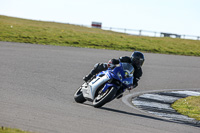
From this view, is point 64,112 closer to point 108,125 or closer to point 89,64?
point 108,125

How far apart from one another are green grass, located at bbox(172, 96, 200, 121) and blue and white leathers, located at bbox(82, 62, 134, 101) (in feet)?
5.88

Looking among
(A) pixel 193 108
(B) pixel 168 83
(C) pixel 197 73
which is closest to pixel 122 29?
(C) pixel 197 73

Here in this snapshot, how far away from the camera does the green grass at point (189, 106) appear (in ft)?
33.0

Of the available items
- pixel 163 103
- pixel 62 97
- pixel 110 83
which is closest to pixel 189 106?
pixel 163 103

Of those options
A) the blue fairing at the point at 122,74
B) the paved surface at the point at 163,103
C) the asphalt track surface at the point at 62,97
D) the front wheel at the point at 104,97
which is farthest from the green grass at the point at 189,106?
the front wheel at the point at 104,97

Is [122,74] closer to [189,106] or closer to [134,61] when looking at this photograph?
[134,61]

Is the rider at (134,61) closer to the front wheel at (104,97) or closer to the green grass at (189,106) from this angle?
the front wheel at (104,97)

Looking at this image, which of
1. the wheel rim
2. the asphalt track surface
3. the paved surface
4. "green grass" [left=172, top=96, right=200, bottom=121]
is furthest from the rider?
"green grass" [left=172, top=96, right=200, bottom=121]

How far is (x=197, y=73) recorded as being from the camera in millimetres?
20531

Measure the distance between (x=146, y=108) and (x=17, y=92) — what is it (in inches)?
117

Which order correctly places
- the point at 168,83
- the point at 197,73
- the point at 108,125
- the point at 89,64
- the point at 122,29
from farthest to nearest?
the point at 122,29
the point at 197,73
the point at 89,64
the point at 168,83
the point at 108,125

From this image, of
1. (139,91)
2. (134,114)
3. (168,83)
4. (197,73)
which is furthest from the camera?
(197,73)

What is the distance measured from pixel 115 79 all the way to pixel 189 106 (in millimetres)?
3007

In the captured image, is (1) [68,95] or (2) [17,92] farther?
(1) [68,95]
